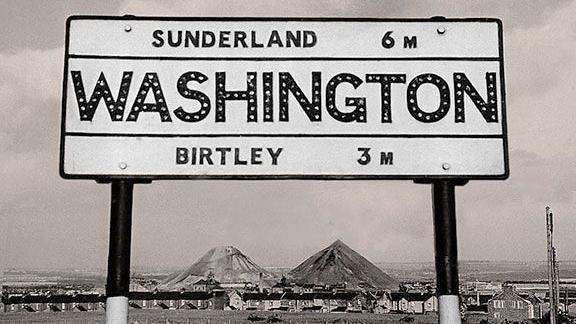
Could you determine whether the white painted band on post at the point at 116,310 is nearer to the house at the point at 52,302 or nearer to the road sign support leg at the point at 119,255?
the road sign support leg at the point at 119,255

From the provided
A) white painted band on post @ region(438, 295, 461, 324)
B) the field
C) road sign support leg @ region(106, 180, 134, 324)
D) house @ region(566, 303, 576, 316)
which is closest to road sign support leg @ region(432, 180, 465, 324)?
white painted band on post @ region(438, 295, 461, 324)

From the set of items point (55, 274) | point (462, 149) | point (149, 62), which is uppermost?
point (149, 62)

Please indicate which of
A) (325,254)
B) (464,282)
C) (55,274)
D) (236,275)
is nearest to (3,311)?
(55,274)

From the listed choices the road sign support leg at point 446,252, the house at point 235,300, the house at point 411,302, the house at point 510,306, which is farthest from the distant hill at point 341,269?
the road sign support leg at point 446,252

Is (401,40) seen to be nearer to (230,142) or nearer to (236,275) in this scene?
(230,142)

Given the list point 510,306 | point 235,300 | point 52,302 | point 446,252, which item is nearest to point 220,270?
point 235,300

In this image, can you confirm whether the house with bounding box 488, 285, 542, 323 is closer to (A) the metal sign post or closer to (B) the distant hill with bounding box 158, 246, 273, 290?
(B) the distant hill with bounding box 158, 246, 273, 290

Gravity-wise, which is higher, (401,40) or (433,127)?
(401,40)
